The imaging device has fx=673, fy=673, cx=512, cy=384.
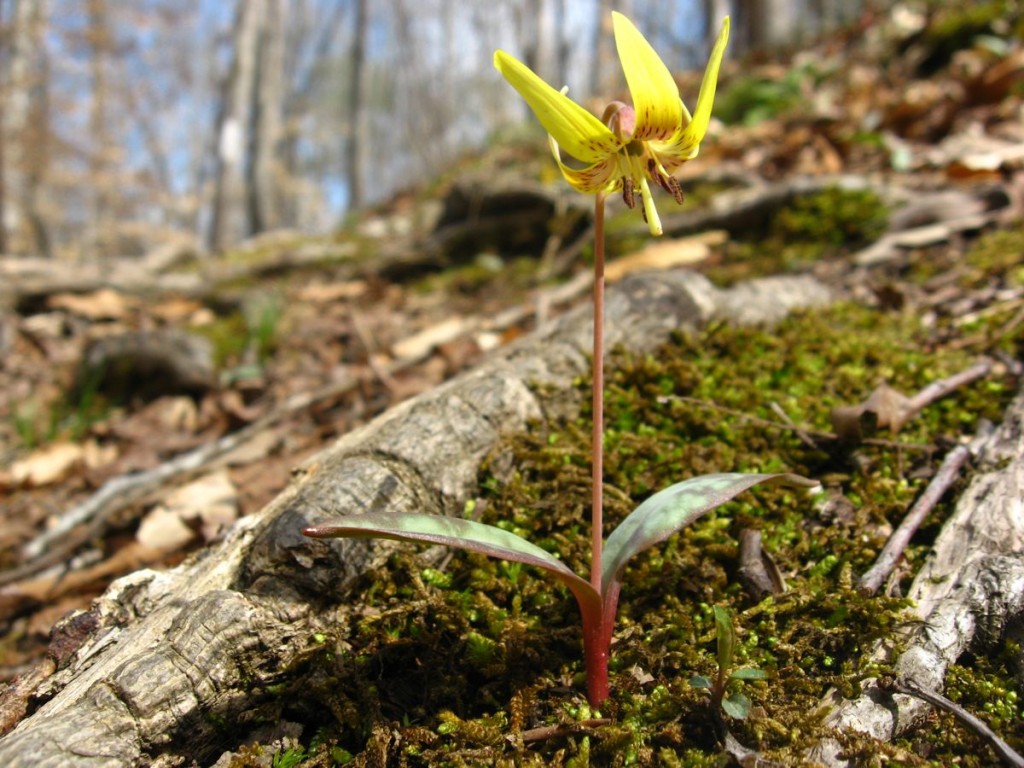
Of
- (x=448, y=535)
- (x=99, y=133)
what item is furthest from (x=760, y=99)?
(x=99, y=133)

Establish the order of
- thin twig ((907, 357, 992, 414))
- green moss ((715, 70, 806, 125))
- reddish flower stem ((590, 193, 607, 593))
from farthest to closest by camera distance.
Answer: green moss ((715, 70, 806, 125)) → thin twig ((907, 357, 992, 414)) → reddish flower stem ((590, 193, 607, 593))

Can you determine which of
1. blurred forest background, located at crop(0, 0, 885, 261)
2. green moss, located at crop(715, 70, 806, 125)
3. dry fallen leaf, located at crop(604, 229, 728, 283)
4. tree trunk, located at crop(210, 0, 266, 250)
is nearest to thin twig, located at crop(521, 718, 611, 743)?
dry fallen leaf, located at crop(604, 229, 728, 283)

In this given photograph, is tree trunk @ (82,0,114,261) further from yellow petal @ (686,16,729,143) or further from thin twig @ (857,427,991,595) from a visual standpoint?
thin twig @ (857,427,991,595)

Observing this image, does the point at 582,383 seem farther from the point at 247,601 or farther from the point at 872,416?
the point at 247,601

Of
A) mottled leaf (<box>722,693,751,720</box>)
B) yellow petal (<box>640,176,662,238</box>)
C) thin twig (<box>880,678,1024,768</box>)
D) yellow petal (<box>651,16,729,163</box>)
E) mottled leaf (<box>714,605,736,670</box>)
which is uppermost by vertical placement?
yellow petal (<box>651,16,729,163</box>)

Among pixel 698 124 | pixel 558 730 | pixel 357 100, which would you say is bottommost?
pixel 558 730

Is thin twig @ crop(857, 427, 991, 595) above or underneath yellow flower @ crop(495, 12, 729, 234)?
underneath
